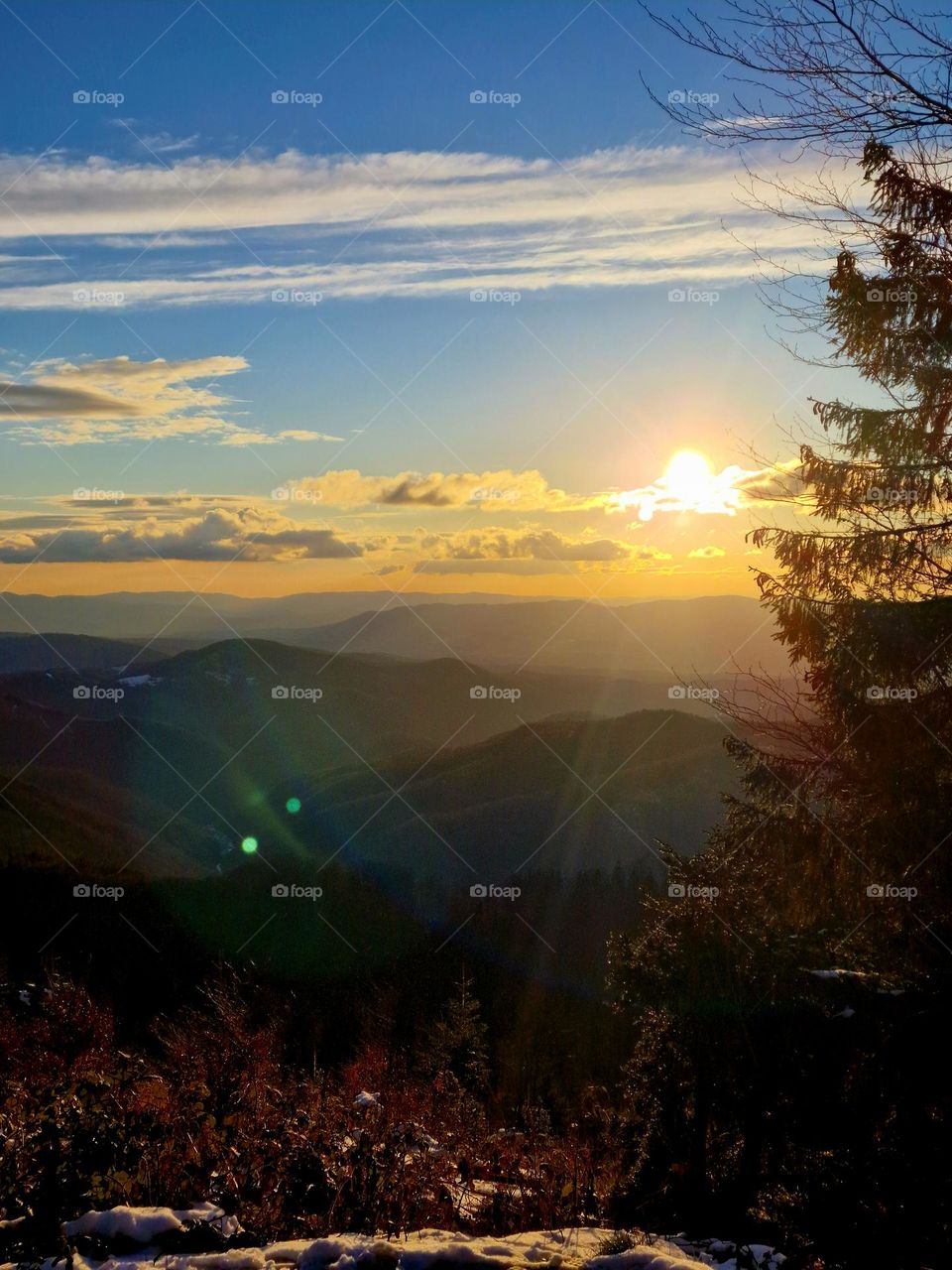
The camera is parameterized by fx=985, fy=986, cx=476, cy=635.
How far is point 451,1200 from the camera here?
6.04 meters

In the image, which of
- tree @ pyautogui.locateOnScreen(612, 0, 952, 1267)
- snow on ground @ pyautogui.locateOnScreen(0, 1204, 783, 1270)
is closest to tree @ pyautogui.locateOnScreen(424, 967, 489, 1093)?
tree @ pyautogui.locateOnScreen(612, 0, 952, 1267)

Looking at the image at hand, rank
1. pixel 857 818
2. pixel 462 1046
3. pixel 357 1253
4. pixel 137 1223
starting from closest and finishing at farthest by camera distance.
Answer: pixel 357 1253
pixel 137 1223
pixel 857 818
pixel 462 1046

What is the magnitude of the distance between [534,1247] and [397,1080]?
6.87 m

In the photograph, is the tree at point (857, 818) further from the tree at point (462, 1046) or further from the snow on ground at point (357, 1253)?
the tree at point (462, 1046)

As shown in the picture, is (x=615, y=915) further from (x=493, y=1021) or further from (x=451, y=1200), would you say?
(x=451, y=1200)

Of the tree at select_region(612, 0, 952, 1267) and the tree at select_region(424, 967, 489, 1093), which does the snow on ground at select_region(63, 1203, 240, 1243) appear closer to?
the tree at select_region(612, 0, 952, 1267)

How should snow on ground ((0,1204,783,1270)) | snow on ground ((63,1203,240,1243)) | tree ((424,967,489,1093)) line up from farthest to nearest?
tree ((424,967,489,1093)) → snow on ground ((63,1203,240,1243)) → snow on ground ((0,1204,783,1270))

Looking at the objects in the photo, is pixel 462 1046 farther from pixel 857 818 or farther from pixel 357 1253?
pixel 357 1253

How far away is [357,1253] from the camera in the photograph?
14.4 ft

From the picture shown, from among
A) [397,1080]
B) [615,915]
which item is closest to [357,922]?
[615,915]

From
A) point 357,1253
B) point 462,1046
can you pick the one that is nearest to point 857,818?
point 357,1253

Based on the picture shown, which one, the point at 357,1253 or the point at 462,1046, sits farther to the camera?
the point at 462,1046

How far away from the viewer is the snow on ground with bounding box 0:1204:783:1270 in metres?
4.36

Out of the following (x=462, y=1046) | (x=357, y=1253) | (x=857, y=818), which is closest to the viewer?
(x=357, y=1253)
